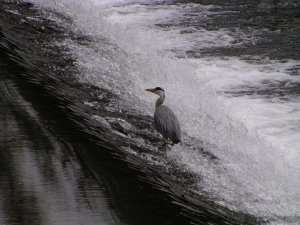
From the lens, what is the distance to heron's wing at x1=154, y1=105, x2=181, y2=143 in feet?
23.7

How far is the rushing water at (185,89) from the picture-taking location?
20.6 ft

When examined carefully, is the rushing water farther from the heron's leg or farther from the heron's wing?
the heron's wing

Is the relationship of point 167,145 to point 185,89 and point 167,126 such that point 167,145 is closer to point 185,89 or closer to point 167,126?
point 167,126

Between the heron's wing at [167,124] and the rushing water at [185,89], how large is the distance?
0.67 feet

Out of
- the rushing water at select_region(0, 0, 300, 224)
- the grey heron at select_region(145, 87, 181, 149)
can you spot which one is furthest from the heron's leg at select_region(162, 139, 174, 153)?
the rushing water at select_region(0, 0, 300, 224)

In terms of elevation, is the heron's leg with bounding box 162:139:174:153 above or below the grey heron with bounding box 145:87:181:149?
below

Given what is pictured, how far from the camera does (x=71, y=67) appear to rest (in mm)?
9688

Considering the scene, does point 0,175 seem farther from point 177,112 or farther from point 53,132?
point 177,112

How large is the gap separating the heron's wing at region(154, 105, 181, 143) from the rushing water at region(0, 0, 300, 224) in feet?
0.67

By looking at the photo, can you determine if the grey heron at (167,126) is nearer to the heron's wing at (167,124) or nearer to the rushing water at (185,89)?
the heron's wing at (167,124)

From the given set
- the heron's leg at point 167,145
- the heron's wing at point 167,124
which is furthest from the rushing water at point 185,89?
the heron's wing at point 167,124

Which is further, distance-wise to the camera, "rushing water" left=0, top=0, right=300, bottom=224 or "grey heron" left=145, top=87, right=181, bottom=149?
"grey heron" left=145, top=87, right=181, bottom=149

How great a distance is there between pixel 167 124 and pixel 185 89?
3000 mm

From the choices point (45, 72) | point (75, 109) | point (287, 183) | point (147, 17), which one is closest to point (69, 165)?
point (75, 109)
